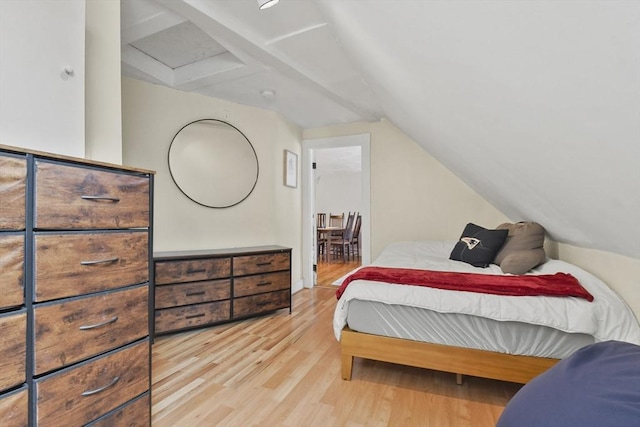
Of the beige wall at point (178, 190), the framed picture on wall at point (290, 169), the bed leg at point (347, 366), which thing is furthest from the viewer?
the framed picture on wall at point (290, 169)

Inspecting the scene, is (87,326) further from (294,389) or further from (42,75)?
(294,389)

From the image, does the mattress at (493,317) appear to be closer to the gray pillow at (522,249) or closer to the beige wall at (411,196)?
the gray pillow at (522,249)

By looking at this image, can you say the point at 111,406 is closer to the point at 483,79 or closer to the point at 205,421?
the point at 205,421

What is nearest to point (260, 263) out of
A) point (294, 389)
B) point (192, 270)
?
point (192, 270)

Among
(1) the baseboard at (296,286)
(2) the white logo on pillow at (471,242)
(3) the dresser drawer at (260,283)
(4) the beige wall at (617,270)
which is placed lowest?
(1) the baseboard at (296,286)

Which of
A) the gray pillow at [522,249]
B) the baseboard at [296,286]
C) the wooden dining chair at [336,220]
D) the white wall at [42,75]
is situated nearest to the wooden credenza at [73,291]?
the white wall at [42,75]

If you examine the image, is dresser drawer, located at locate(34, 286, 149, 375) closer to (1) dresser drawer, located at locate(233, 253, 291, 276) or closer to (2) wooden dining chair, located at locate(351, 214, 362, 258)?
(1) dresser drawer, located at locate(233, 253, 291, 276)

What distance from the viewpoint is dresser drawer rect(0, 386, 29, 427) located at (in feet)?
2.71

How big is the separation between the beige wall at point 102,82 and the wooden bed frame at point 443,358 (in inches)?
65.1

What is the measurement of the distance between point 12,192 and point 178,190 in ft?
6.48

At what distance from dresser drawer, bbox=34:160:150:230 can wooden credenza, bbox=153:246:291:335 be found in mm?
1323

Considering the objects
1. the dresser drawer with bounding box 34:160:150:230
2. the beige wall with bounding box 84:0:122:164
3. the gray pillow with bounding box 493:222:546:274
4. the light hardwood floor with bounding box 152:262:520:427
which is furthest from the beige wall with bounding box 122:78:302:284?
the gray pillow with bounding box 493:222:546:274

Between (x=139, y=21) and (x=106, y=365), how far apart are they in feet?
6.53

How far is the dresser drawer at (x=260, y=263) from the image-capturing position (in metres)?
2.70
